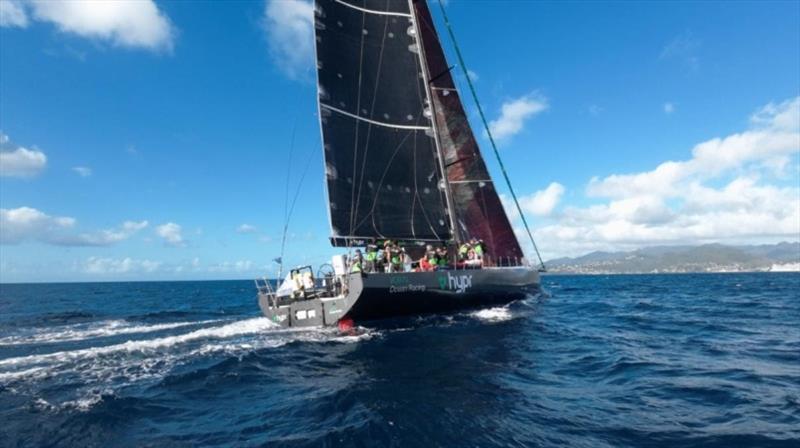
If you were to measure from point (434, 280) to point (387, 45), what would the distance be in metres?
11.1

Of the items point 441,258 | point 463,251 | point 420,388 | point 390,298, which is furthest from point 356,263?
point 420,388

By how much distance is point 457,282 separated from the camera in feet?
57.3

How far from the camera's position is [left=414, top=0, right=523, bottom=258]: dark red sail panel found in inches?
963

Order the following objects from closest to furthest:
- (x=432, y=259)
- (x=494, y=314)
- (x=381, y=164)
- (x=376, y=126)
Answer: (x=494, y=314) < (x=432, y=259) < (x=381, y=164) < (x=376, y=126)

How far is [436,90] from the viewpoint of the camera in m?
25.0

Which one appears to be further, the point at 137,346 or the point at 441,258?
the point at 441,258

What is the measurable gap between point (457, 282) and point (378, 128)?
7.65 meters

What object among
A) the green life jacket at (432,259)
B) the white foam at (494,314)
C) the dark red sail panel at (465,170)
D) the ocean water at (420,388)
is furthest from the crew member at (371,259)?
the dark red sail panel at (465,170)

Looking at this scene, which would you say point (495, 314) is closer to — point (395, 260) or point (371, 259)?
point (395, 260)

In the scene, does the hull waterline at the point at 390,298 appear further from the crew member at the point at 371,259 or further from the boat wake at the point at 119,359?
the crew member at the point at 371,259

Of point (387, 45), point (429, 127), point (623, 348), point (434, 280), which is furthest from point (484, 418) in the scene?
point (387, 45)

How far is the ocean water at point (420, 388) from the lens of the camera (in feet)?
21.0

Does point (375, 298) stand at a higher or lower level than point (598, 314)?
higher

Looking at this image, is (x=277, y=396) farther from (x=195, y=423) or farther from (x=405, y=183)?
(x=405, y=183)
